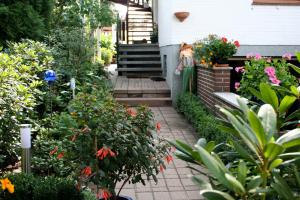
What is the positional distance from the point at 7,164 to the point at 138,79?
7.36 metres

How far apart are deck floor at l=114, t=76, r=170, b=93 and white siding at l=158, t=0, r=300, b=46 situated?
1233 millimetres

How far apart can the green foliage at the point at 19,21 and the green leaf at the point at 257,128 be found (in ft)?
22.3

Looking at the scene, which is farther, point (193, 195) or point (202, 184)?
point (193, 195)

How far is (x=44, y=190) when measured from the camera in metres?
3.29

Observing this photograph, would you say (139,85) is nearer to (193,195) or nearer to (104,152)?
(193,195)

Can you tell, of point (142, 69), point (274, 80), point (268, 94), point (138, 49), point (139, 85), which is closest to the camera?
point (268, 94)

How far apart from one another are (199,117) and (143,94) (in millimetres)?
3312

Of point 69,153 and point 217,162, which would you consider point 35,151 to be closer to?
point 69,153

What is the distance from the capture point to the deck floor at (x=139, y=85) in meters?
9.80

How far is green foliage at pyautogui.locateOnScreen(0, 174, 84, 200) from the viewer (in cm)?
329

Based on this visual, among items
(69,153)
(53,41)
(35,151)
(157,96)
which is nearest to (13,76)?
(35,151)

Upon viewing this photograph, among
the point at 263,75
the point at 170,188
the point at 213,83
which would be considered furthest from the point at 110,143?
the point at 213,83

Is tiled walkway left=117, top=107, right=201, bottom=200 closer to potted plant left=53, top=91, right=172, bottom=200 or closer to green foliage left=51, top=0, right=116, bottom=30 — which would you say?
potted plant left=53, top=91, right=172, bottom=200

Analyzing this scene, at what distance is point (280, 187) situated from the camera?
1.55 m
